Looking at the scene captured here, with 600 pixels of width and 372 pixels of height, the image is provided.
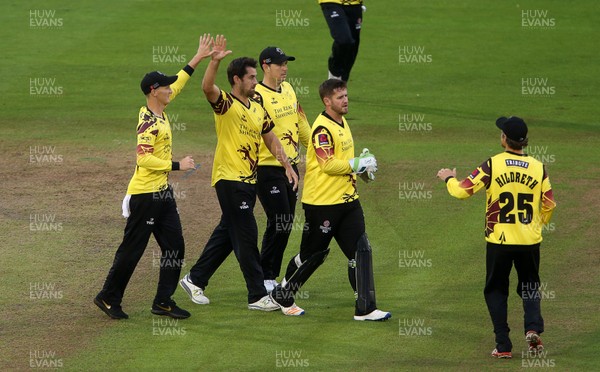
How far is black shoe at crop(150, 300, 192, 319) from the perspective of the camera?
11.3m

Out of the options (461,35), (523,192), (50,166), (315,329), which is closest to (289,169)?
(315,329)

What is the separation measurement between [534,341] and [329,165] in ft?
8.49

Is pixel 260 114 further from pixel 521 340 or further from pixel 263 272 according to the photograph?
pixel 521 340

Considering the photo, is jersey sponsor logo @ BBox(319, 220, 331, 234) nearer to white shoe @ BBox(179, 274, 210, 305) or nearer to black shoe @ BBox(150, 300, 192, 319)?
white shoe @ BBox(179, 274, 210, 305)

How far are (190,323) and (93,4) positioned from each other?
1700cm

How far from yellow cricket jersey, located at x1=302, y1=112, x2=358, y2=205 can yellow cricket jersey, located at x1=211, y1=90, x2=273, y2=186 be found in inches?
24.3

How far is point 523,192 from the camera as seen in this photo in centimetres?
1016

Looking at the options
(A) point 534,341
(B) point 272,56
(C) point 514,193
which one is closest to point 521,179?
(C) point 514,193

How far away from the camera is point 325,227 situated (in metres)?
11.3

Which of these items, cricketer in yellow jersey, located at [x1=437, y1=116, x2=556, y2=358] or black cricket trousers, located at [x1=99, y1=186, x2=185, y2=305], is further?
black cricket trousers, located at [x1=99, y1=186, x2=185, y2=305]

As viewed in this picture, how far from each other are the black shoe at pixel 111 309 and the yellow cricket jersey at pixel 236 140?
165 cm

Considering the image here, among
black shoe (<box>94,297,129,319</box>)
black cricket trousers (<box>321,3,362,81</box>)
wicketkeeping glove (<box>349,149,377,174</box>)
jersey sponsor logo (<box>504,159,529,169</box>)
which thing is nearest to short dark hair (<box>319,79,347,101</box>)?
wicketkeeping glove (<box>349,149,377,174</box>)

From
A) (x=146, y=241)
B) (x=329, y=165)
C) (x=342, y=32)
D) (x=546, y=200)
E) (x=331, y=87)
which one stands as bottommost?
(x=146, y=241)

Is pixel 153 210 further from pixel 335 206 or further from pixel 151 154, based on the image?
pixel 335 206
